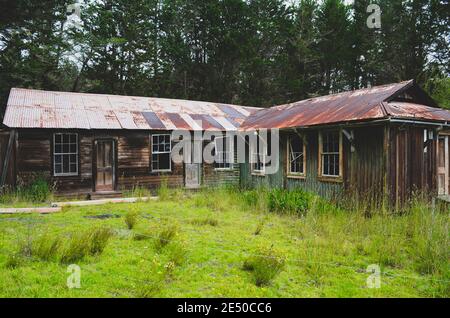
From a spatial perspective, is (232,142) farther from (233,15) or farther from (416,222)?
(233,15)

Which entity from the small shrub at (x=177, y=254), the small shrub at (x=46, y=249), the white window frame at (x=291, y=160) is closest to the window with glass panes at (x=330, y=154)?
the white window frame at (x=291, y=160)

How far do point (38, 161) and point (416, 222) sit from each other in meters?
13.5

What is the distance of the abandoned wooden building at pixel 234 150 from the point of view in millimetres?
10258

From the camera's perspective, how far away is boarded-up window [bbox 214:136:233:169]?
57.3ft

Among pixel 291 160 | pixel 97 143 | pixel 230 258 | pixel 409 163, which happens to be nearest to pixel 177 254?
pixel 230 258

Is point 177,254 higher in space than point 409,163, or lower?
lower

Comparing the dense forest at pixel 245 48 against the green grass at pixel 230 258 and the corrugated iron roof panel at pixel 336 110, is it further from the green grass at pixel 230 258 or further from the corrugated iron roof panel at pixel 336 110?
the green grass at pixel 230 258

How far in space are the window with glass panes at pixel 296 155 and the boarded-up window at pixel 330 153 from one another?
1.14 metres

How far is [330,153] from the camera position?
38.0 ft

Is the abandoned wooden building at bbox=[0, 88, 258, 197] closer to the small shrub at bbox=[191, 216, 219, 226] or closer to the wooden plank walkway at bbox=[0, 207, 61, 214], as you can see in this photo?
the wooden plank walkway at bbox=[0, 207, 61, 214]

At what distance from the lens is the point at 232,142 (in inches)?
701

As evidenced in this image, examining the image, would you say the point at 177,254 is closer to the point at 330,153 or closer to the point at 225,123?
the point at 330,153

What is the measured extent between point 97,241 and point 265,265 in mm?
3294
